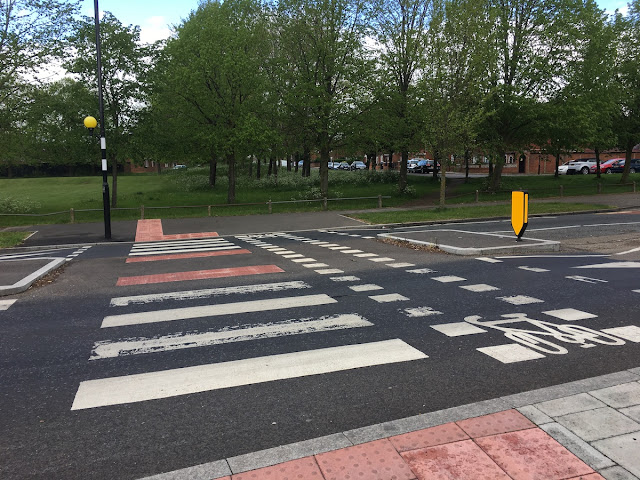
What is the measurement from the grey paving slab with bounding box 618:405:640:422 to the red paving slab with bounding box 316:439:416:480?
6.49 ft

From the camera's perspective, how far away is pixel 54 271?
10.8m

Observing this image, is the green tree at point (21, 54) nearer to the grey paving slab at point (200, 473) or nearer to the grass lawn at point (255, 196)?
the grass lawn at point (255, 196)

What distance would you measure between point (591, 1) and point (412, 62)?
11.3 m

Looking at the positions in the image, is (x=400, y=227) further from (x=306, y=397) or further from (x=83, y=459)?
(x=83, y=459)

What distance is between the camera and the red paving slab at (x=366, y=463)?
3.12 metres

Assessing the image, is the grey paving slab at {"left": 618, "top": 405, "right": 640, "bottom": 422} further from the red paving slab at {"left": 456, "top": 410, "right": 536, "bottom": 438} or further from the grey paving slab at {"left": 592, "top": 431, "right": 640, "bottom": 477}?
the red paving slab at {"left": 456, "top": 410, "right": 536, "bottom": 438}

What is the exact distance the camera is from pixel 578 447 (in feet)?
11.0

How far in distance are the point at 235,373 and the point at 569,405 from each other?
10.2 feet

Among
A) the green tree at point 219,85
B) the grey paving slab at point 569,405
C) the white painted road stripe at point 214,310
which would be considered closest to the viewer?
the grey paving slab at point 569,405

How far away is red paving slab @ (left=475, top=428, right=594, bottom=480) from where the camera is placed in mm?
3084

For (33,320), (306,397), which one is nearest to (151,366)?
(306,397)

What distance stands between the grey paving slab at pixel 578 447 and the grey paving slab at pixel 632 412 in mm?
633

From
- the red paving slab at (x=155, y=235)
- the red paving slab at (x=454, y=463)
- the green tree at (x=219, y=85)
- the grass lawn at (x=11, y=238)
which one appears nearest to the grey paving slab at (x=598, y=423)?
the red paving slab at (x=454, y=463)

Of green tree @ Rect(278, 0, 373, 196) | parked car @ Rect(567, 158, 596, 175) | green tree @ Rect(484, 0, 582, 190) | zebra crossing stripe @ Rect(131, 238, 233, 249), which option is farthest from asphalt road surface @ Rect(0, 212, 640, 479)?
parked car @ Rect(567, 158, 596, 175)
